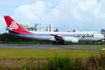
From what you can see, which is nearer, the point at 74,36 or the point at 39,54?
the point at 39,54

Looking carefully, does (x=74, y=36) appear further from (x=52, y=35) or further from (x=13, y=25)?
(x=13, y=25)

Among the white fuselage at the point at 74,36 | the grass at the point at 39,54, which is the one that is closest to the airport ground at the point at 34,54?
the grass at the point at 39,54

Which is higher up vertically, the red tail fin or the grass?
the red tail fin

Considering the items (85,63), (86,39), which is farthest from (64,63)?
(86,39)

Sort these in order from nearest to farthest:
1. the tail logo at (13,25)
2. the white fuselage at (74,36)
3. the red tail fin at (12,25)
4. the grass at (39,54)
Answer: the grass at (39,54)
the red tail fin at (12,25)
the tail logo at (13,25)
the white fuselage at (74,36)

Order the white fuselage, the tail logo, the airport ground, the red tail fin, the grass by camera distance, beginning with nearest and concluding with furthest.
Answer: the airport ground
the grass
the red tail fin
the tail logo
the white fuselage

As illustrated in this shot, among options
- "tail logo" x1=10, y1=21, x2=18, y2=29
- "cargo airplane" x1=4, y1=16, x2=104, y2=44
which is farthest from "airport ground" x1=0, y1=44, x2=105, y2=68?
"tail logo" x1=10, y1=21, x2=18, y2=29

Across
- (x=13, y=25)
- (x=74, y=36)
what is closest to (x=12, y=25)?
(x=13, y=25)

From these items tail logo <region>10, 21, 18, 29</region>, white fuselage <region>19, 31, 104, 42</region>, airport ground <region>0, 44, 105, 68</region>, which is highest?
tail logo <region>10, 21, 18, 29</region>

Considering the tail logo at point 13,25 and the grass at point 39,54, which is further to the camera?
the tail logo at point 13,25

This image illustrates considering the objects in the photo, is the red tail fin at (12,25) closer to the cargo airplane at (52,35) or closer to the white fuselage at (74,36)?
the cargo airplane at (52,35)

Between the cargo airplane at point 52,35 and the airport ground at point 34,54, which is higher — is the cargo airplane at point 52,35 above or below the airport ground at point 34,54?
above

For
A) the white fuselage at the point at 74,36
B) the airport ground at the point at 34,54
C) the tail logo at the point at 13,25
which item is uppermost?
the tail logo at the point at 13,25

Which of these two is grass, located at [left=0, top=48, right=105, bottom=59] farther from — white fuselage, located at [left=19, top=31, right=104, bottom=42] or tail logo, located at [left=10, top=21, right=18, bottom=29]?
tail logo, located at [left=10, top=21, right=18, bottom=29]
